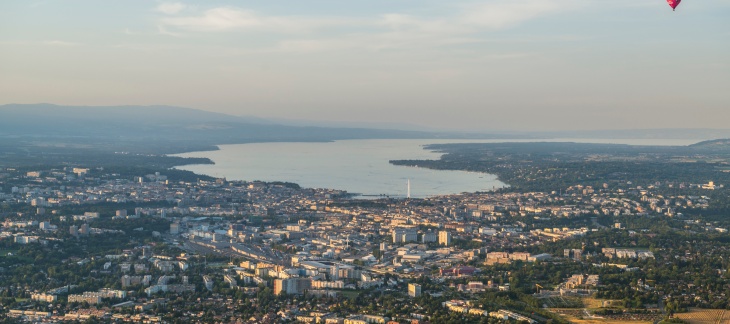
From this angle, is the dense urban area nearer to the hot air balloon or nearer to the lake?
the lake

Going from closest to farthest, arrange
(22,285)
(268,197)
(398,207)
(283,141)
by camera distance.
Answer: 1. (22,285)
2. (398,207)
3. (268,197)
4. (283,141)

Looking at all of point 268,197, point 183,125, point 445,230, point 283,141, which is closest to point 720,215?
point 445,230

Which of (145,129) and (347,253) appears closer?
(347,253)

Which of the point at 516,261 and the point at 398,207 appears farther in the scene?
the point at 398,207

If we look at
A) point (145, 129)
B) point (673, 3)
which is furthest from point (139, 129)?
point (673, 3)

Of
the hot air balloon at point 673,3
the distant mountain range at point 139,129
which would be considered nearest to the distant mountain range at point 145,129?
the distant mountain range at point 139,129

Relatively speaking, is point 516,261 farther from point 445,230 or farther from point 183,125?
point 183,125

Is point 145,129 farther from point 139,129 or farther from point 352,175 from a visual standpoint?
point 352,175


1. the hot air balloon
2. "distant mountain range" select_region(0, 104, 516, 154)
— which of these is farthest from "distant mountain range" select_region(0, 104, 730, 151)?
the hot air balloon

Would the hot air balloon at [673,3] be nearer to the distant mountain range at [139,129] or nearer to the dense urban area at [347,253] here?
the dense urban area at [347,253]
